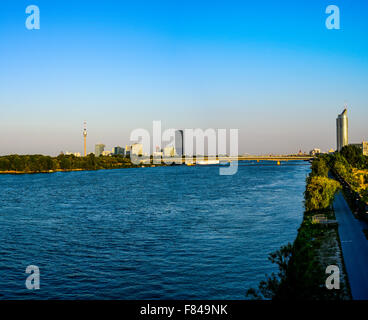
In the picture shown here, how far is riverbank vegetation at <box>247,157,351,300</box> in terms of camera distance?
7645 mm

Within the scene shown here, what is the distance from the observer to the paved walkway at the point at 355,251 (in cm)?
1093

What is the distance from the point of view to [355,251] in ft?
48.8

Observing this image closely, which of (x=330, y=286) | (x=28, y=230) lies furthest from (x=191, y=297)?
(x=28, y=230)

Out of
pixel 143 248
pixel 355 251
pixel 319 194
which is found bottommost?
pixel 143 248

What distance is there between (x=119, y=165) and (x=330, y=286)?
6218 inches

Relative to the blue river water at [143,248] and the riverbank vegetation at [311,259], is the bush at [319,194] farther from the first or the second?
the blue river water at [143,248]

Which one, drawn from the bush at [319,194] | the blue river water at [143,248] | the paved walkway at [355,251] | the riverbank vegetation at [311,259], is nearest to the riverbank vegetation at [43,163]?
the blue river water at [143,248]

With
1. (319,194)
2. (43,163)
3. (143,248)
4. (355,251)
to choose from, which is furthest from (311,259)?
(43,163)

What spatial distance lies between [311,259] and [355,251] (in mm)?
7068

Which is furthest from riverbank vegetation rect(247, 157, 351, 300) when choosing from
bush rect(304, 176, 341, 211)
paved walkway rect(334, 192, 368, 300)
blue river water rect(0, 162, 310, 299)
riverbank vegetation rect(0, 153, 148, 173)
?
riverbank vegetation rect(0, 153, 148, 173)

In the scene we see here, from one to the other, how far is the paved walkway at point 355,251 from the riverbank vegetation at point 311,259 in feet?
0.77

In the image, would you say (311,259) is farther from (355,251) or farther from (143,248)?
(143,248)

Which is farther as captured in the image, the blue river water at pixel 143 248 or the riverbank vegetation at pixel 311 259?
the blue river water at pixel 143 248

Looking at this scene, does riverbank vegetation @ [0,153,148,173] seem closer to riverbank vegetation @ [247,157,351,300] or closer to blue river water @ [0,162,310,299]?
blue river water @ [0,162,310,299]
